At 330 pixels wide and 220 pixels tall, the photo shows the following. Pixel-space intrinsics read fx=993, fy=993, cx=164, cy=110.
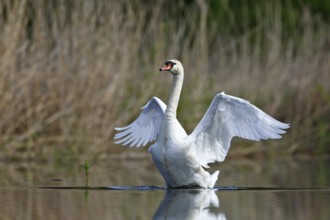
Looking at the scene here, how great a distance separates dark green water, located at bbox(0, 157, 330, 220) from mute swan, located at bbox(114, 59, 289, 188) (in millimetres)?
178

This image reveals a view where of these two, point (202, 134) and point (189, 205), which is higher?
point (202, 134)

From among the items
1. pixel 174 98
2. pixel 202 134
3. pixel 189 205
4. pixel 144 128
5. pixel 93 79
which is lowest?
pixel 189 205

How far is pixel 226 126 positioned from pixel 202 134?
24cm

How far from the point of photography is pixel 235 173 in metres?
11.3

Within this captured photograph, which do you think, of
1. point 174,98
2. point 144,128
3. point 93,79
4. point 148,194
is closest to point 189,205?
point 148,194

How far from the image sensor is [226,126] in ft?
30.3

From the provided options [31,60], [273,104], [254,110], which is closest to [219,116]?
[254,110]

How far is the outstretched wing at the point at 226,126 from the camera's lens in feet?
29.3

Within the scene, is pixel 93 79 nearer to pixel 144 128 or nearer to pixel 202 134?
pixel 144 128

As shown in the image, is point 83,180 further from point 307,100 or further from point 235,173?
point 307,100

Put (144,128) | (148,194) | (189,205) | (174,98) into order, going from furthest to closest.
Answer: (144,128)
(174,98)
(148,194)
(189,205)

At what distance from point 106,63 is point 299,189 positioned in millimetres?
4550

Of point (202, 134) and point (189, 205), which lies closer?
point (189, 205)

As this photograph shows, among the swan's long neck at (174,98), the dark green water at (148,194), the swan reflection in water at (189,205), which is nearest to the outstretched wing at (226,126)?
the swan's long neck at (174,98)
